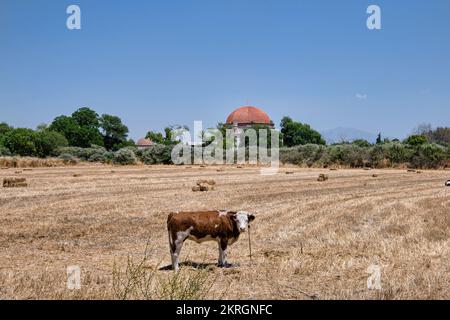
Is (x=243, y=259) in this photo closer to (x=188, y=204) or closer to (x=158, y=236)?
(x=158, y=236)

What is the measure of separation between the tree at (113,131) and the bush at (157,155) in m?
62.3

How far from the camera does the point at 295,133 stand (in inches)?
5266

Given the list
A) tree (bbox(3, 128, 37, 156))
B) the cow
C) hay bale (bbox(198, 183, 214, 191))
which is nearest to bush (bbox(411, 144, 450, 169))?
hay bale (bbox(198, 183, 214, 191))

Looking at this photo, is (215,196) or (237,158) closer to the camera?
(215,196)

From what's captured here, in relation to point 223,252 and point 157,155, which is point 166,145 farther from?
point 223,252

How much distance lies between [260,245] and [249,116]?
15681 centimetres

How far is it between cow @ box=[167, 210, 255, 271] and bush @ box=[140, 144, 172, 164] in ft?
235

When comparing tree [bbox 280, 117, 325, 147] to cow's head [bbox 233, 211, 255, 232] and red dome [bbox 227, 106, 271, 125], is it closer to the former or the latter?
red dome [bbox 227, 106, 271, 125]

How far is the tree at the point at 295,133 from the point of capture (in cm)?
13300

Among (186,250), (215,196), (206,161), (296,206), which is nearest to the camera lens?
(186,250)

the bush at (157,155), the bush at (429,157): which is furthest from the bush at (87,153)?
the bush at (429,157)
